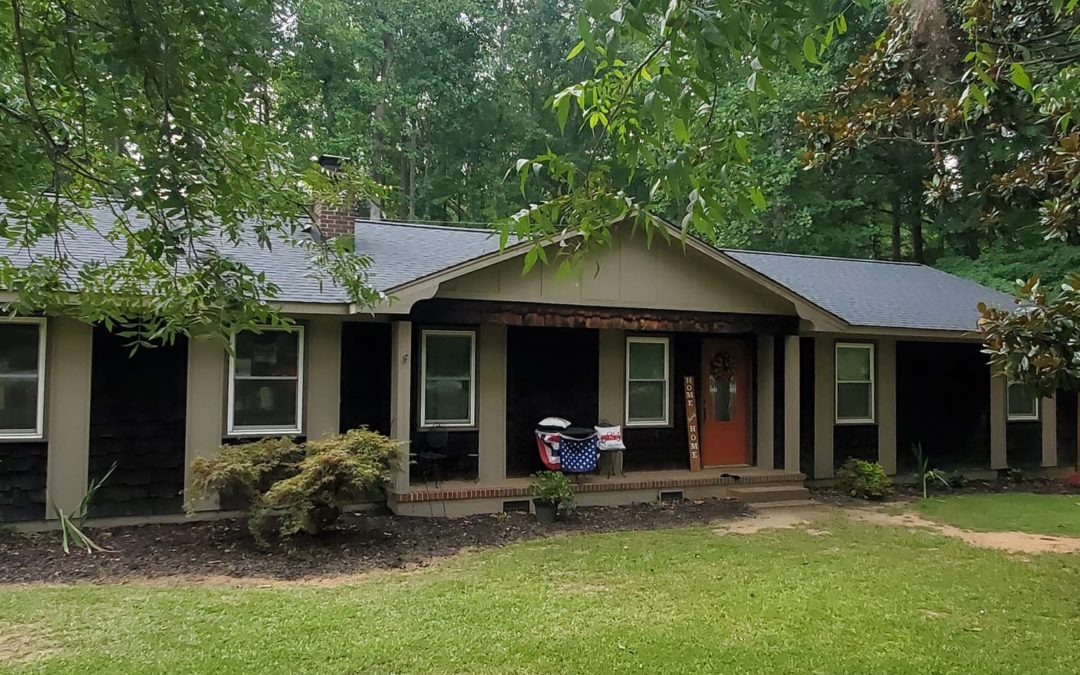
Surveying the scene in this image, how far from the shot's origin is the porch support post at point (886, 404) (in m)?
12.5

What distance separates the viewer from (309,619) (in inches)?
216

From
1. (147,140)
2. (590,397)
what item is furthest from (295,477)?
(147,140)

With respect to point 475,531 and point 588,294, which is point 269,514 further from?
point 588,294

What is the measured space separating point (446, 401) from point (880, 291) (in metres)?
8.29

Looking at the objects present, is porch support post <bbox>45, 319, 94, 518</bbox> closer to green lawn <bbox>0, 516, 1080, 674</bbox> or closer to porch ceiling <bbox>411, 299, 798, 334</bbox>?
green lawn <bbox>0, 516, 1080, 674</bbox>

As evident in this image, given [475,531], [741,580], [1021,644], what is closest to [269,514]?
[475,531]

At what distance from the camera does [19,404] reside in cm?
818

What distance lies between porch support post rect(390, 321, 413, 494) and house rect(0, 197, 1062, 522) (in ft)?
0.09

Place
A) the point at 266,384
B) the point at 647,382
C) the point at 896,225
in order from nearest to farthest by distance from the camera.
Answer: the point at 266,384, the point at 647,382, the point at 896,225

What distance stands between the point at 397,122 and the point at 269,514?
1897 centimetres

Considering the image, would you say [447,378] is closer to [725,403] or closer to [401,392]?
[401,392]

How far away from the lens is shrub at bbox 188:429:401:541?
7.40m

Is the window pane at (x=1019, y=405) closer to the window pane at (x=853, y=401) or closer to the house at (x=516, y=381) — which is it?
the house at (x=516, y=381)

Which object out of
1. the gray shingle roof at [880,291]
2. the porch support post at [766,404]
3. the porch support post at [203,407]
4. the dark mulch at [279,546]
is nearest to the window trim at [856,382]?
the gray shingle roof at [880,291]
